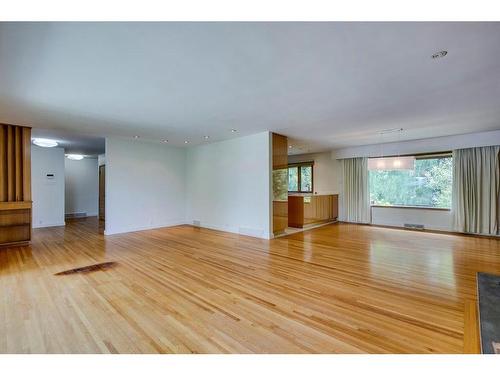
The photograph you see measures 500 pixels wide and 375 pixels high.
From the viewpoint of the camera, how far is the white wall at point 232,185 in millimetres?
6184

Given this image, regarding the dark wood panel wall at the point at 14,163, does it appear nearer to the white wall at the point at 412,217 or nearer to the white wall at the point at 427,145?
the white wall at the point at 427,145

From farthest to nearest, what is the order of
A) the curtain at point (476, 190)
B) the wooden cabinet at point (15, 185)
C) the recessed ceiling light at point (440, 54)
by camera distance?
the curtain at point (476, 190), the wooden cabinet at point (15, 185), the recessed ceiling light at point (440, 54)

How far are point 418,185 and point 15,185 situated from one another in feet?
A: 35.0

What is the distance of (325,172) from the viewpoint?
9484mm

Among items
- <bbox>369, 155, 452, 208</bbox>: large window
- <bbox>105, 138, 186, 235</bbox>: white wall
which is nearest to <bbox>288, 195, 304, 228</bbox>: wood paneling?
<bbox>369, 155, 452, 208</bbox>: large window

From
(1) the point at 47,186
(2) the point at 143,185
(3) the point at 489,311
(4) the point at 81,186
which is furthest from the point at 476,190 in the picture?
(4) the point at 81,186

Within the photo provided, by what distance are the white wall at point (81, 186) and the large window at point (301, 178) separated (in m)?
8.61

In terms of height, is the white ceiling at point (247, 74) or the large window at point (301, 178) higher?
the white ceiling at point (247, 74)

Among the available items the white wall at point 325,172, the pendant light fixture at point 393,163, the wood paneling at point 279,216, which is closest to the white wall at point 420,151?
the white wall at point 325,172

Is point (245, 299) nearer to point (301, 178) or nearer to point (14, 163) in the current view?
point (14, 163)

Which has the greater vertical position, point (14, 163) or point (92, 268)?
point (14, 163)

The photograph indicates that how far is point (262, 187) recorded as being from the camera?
6168 mm

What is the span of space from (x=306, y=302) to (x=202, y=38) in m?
2.88

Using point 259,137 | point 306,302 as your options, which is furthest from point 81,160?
point 306,302
